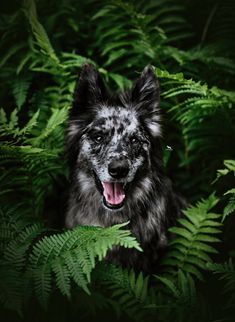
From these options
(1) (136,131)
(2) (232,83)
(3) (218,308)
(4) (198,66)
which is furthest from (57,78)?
(3) (218,308)

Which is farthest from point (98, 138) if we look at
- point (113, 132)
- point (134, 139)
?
A: point (134, 139)

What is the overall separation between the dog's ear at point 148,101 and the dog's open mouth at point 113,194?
2.37 ft

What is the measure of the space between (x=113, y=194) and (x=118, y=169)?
35cm

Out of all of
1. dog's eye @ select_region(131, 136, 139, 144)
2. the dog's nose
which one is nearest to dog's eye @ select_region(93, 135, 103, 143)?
dog's eye @ select_region(131, 136, 139, 144)

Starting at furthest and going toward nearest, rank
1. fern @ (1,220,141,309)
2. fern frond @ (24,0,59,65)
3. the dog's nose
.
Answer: fern frond @ (24,0,59,65) < the dog's nose < fern @ (1,220,141,309)

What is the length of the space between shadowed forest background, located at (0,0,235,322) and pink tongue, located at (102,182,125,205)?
0.37 m

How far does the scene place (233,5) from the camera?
532 centimetres

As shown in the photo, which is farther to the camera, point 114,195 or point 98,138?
point 98,138

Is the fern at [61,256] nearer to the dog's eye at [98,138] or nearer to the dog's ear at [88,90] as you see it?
the dog's eye at [98,138]

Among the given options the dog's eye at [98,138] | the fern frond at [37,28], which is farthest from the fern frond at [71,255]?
the fern frond at [37,28]

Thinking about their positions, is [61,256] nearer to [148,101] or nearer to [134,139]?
[134,139]

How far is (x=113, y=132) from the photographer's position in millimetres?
4289

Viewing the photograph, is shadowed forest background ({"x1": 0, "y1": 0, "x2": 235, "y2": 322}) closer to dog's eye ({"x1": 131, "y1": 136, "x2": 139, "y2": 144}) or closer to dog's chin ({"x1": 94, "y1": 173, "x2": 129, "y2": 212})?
dog's chin ({"x1": 94, "y1": 173, "x2": 129, "y2": 212})

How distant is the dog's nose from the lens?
395 cm
